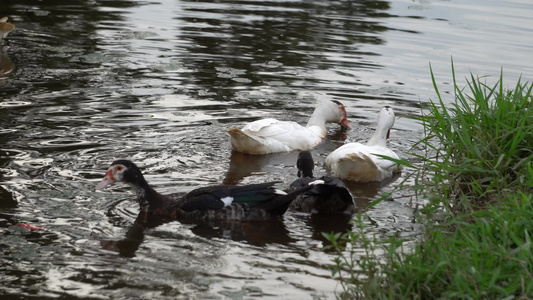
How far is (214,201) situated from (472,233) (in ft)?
7.67

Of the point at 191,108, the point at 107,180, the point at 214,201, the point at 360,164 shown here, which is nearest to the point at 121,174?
the point at 107,180

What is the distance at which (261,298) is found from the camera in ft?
16.9

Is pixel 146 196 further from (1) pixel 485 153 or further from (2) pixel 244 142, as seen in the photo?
(1) pixel 485 153

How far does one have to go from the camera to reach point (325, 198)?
7.12 m

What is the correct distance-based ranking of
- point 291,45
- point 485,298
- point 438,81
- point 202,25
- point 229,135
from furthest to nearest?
1. point 202,25
2. point 291,45
3. point 438,81
4. point 229,135
5. point 485,298

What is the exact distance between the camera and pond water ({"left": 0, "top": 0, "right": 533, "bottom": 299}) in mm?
5641

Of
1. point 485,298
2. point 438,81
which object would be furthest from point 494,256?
point 438,81

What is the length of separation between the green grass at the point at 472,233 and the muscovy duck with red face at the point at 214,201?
0.98 metres

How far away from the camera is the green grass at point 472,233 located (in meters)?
4.52

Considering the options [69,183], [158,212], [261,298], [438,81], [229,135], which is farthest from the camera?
[438,81]

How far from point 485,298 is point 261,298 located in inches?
54.6

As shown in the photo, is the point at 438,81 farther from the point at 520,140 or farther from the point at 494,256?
the point at 494,256

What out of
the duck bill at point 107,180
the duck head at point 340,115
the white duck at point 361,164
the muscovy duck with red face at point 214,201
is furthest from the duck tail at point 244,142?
the duck bill at point 107,180

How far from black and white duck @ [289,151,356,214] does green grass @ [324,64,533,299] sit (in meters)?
0.74
